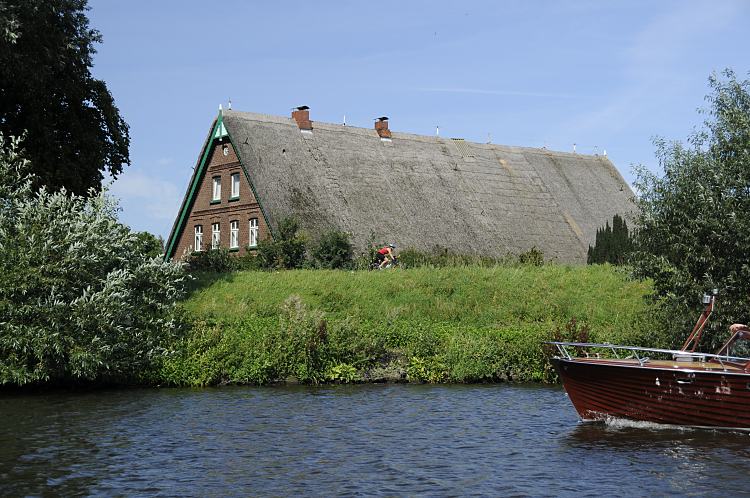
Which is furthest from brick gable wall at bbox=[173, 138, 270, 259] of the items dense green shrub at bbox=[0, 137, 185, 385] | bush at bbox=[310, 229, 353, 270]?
dense green shrub at bbox=[0, 137, 185, 385]

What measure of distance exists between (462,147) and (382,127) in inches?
238

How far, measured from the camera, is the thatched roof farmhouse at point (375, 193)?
45688 millimetres

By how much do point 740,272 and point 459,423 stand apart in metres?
7.77

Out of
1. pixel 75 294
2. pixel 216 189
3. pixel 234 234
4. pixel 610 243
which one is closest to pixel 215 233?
pixel 234 234

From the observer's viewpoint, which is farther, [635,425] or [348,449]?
[635,425]

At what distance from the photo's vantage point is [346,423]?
17.7 m

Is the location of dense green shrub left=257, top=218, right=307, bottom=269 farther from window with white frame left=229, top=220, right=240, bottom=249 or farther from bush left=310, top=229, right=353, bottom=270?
window with white frame left=229, top=220, right=240, bottom=249

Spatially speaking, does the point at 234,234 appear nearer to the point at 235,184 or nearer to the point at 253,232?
the point at 253,232

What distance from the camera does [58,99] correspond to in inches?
1369

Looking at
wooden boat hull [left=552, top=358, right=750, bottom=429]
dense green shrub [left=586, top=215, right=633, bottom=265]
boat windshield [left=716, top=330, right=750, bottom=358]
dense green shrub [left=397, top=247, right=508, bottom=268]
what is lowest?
wooden boat hull [left=552, top=358, right=750, bottom=429]

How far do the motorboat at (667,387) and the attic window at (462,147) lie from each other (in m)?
39.2

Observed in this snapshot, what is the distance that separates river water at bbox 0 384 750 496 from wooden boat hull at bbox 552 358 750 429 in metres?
0.34

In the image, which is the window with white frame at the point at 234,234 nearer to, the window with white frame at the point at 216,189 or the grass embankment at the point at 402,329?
the window with white frame at the point at 216,189

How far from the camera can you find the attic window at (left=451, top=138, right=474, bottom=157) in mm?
56616
